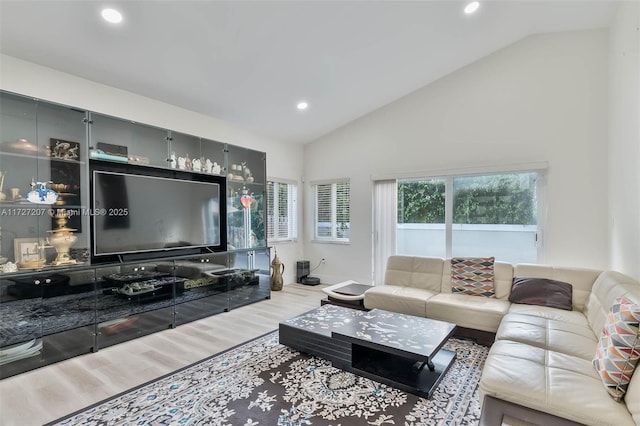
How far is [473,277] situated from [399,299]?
92 centimetres

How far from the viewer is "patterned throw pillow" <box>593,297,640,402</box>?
150 centimetres

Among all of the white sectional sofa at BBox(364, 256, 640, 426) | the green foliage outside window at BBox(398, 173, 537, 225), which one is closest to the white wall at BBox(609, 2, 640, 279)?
the white sectional sofa at BBox(364, 256, 640, 426)

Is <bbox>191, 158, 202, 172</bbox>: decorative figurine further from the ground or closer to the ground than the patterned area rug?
further from the ground

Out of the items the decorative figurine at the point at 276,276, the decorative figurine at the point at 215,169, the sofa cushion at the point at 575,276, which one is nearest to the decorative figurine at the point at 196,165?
the decorative figurine at the point at 215,169

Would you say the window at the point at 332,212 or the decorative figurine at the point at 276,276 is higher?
the window at the point at 332,212

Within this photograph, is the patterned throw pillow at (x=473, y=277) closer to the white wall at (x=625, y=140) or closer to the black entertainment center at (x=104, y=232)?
the white wall at (x=625, y=140)

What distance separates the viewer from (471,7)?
10.3 feet

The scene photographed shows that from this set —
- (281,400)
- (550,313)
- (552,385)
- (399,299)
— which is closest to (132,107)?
(281,400)

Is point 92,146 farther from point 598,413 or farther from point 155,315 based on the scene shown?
point 598,413

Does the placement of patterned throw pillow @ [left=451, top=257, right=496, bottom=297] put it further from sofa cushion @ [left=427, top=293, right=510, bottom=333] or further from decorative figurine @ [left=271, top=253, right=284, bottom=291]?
decorative figurine @ [left=271, top=253, right=284, bottom=291]

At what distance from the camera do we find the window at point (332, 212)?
18.8 feet

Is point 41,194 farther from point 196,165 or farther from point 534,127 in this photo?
point 534,127

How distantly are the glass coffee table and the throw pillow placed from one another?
1.11 m

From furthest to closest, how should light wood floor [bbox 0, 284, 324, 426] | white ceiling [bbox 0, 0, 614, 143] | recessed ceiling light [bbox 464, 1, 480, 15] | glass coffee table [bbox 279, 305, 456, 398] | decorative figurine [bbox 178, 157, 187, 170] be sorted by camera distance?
decorative figurine [bbox 178, 157, 187, 170] → recessed ceiling light [bbox 464, 1, 480, 15] → white ceiling [bbox 0, 0, 614, 143] → glass coffee table [bbox 279, 305, 456, 398] → light wood floor [bbox 0, 284, 324, 426]
